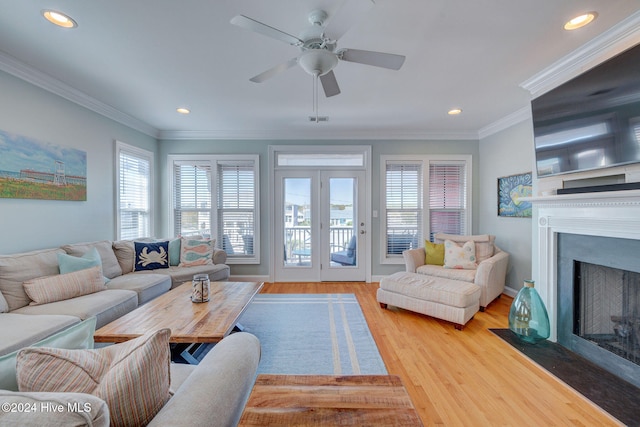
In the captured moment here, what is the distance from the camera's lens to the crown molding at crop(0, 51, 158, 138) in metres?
2.41

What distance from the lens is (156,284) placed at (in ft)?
→ 9.78

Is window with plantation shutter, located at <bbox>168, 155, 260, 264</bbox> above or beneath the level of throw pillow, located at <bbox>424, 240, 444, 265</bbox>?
above

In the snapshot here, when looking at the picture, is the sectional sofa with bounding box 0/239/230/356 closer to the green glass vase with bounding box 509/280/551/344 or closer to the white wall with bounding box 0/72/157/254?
the white wall with bounding box 0/72/157/254

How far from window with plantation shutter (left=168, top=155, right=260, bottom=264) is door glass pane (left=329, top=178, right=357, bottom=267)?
1256 mm

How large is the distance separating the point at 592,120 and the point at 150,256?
4.65 meters

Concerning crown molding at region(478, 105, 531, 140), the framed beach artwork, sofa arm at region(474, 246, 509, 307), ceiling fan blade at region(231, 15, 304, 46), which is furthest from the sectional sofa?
crown molding at region(478, 105, 531, 140)

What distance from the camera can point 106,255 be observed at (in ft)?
10.3

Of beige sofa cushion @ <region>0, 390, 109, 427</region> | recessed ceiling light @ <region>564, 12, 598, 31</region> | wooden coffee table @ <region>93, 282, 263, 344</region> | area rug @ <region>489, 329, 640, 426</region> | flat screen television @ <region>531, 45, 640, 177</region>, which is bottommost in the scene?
area rug @ <region>489, 329, 640, 426</region>

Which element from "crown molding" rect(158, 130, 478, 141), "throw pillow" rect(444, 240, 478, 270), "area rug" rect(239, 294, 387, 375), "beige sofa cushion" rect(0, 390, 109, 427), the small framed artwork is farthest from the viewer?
"crown molding" rect(158, 130, 478, 141)

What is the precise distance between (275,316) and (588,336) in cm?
288

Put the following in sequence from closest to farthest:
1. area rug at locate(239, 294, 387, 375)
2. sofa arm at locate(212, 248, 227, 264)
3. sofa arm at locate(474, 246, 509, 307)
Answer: area rug at locate(239, 294, 387, 375) < sofa arm at locate(474, 246, 509, 307) < sofa arm at locate(212, 248, 227, 264)

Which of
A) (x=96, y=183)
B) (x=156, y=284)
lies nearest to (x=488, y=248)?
(x=156, y=284)

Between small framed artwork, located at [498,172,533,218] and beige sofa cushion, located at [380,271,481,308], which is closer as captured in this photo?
beige sofa cushion, located at [380,271,481,308]

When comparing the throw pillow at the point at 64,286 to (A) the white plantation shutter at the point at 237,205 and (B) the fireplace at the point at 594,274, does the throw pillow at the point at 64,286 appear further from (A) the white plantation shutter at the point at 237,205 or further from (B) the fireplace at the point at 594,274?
(B) the fireplace at the point at 594,274
